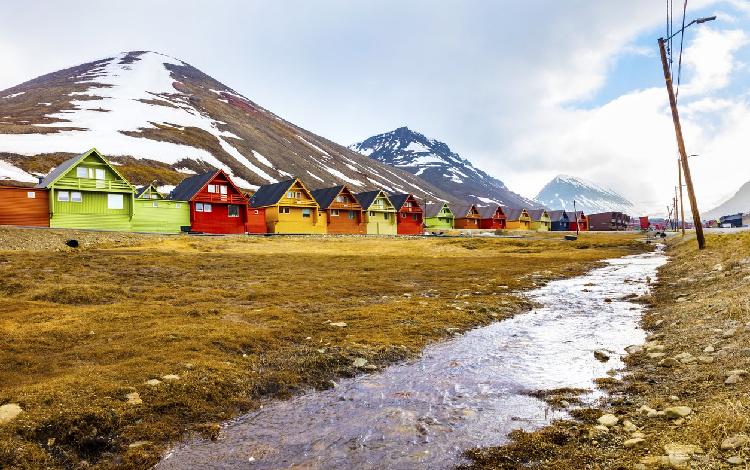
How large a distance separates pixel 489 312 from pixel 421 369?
298 inches

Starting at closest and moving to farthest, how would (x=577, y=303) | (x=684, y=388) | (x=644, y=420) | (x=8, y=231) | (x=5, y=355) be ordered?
(x=644, y=420) < (x=684, y=388) < (x=5, y=355) < (x=577, y=303) < (x=8, y=231)

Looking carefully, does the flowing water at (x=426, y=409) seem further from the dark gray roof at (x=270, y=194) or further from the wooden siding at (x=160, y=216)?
the dark gray roof at (x=270, y=194)

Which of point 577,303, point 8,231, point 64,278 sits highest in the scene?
point 8,231

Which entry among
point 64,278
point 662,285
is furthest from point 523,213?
point 64,278

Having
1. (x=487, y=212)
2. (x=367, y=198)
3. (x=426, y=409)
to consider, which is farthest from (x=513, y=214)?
(x=426, y=409)

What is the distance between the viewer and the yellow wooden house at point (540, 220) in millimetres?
163875

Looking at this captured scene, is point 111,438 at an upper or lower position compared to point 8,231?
lower

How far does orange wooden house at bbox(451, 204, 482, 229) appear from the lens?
13662 cm

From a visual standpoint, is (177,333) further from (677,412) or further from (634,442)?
(677,412)

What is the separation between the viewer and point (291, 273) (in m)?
28.9

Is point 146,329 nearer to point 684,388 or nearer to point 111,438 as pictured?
point 111,438

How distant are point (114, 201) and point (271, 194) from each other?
85.5 ft

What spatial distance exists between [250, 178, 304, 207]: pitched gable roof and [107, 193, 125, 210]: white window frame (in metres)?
23.0

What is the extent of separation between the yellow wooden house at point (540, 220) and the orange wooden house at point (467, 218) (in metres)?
35.5
